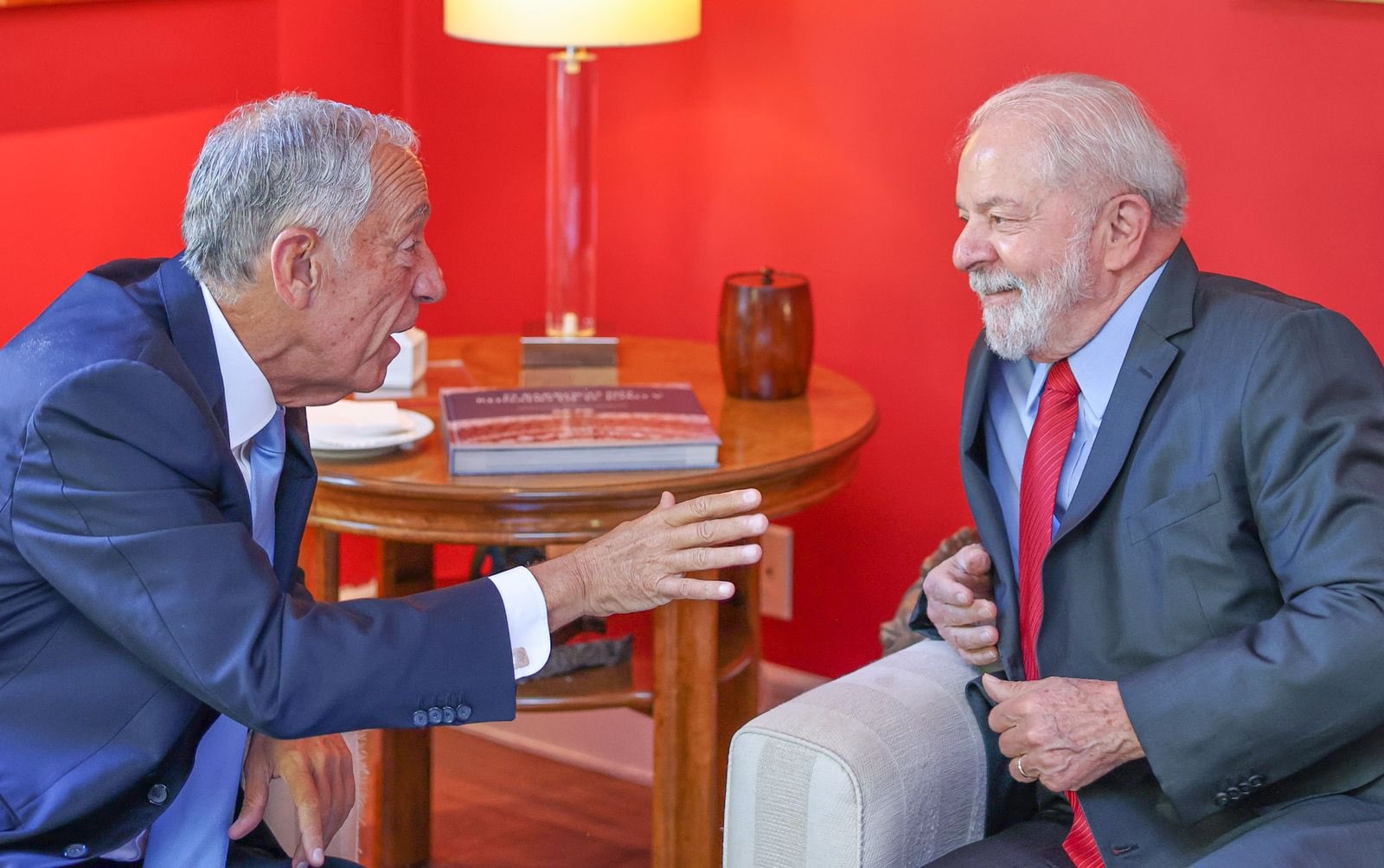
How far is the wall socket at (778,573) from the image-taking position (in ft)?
9.46

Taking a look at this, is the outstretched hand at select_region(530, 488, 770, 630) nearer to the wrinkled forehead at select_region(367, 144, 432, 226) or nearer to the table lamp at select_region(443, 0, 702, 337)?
the wrinkled forehead at select_region(367, 144, 432, 226)

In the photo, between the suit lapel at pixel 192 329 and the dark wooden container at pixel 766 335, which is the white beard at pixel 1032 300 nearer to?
the dark wooden container at pixel 766 335

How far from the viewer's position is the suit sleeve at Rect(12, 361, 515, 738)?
1209 mm

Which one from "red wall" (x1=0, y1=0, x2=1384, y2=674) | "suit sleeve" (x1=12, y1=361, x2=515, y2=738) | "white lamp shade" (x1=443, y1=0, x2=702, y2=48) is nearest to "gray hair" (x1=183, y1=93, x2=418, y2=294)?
"suit sleeve" (x1=12, y1=361, x2=515, y2=738)

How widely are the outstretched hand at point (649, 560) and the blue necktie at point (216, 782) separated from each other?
1.03 ft

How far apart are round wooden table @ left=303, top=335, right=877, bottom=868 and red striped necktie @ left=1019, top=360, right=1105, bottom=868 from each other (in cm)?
45

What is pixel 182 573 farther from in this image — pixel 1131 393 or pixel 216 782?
pixel 1131 393

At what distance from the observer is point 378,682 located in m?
1.29

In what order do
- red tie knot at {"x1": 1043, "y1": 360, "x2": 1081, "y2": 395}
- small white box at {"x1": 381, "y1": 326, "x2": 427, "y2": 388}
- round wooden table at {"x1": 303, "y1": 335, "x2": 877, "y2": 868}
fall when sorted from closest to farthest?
1. red tie knot at {"x1": 1043, "y1": 360, "x2": 1081, "y2": 395}
2. round wooden table at {"x1": 303, "y1": 335, "x2": 877, "y2": 868}
3. small white box at {"x1": 381, "y1": 326, "x2": 427, "y2": 388}

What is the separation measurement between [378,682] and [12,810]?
12.6 inches

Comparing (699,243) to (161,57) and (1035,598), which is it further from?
(1035,598)

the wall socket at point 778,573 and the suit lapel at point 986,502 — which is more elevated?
the suit lapel at point 986,502

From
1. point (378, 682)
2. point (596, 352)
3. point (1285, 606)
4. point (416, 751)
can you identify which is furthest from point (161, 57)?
point (1285, 606)

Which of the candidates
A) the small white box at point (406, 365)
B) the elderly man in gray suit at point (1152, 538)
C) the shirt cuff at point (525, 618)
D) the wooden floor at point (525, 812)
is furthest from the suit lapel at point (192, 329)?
the wooden floor at point (525, 812)
